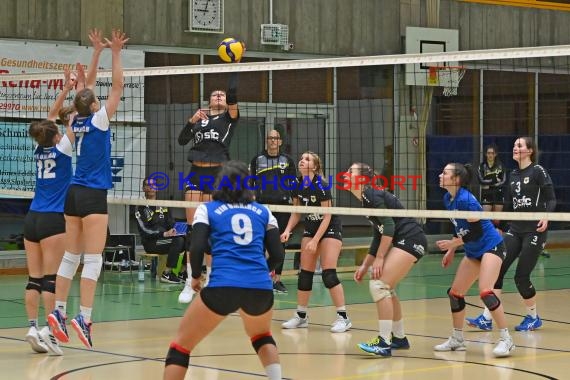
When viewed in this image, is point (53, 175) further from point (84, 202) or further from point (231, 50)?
point (231, 50)

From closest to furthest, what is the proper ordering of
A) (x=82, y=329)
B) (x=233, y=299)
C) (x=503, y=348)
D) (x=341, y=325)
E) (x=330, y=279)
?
(x=233, y=299)
(x=82, y=329)
(x=503, y=348)
(x=341, y=325)
(x=330, y=279)

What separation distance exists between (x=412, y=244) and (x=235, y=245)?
3.43 meters

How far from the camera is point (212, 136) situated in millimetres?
12312

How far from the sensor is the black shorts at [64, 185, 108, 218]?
9.48 metres

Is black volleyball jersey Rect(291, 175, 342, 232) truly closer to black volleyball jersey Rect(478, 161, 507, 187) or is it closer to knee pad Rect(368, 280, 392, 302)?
knee pad Rect(368, 280, 392, 302)

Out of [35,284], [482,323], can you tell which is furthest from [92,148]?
[482,323]

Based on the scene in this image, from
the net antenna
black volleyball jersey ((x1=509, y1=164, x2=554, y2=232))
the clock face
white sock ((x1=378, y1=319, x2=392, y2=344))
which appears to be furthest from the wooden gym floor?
the net antenna

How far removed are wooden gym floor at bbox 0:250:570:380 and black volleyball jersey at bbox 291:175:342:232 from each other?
113cm

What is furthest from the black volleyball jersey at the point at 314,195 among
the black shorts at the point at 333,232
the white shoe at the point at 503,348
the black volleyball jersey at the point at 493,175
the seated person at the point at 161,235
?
the black volleyball jersey at the point at 493,175

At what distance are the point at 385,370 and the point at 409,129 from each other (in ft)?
38.9

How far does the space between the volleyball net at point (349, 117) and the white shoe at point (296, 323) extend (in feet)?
11.8

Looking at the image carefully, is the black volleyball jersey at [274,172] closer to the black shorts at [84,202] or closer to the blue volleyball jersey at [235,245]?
the black shorts at [84,202]

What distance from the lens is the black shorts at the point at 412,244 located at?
10039mm

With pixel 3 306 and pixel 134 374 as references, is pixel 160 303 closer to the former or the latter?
pixel 3 306
